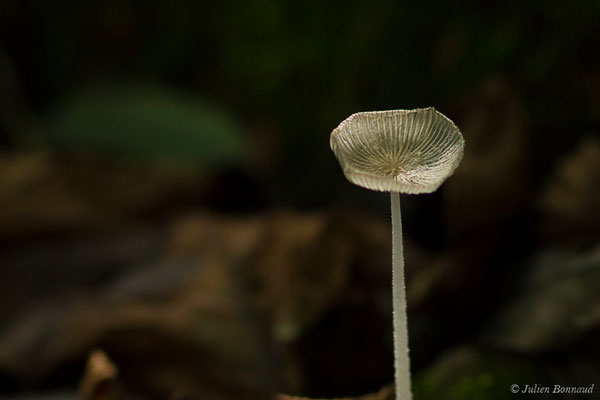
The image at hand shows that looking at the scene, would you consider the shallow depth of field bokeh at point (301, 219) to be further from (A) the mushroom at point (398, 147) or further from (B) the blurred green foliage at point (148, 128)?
(A) the mushroom at point (398, 147)

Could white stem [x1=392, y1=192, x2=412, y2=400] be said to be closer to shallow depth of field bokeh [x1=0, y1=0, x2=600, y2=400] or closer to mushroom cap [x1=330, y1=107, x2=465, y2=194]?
mushroom cap [x1=330, y1=107, x2=465, y2=194]

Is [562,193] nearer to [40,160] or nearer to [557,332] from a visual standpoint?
[557,332]

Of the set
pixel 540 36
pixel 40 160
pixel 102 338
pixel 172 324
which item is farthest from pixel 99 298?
pixel 540 36
